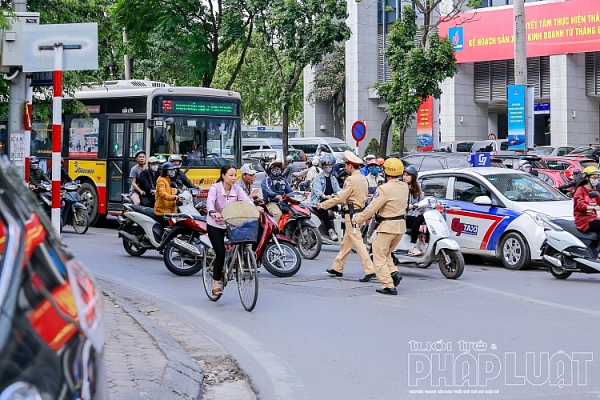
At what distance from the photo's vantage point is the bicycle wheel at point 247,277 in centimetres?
986

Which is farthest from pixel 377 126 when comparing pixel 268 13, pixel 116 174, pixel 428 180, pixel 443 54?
pixel 428 180

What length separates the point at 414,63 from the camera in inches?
1114

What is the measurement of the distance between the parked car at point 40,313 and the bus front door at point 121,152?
1724cm

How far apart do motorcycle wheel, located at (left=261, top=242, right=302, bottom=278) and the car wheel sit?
354cm

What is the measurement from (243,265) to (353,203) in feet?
9.50

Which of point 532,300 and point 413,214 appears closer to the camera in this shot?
point 532,300

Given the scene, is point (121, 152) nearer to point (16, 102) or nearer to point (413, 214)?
point (16, 102)

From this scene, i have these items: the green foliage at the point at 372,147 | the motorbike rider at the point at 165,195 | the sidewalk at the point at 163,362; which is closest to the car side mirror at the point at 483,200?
the motorbike rider at the point at 165,195

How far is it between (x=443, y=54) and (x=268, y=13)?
23.6 ft

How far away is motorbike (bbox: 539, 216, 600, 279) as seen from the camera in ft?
40.8

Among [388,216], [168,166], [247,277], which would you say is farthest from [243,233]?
[168,166]

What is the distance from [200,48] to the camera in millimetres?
30438

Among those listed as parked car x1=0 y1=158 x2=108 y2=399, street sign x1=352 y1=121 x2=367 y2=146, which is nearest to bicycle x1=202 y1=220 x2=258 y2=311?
parked car x1=0 y1=158 x2=108 y2=399

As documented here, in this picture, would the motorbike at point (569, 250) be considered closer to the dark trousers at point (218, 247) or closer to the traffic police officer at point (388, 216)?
the traffic police officer at point (388, 216)
